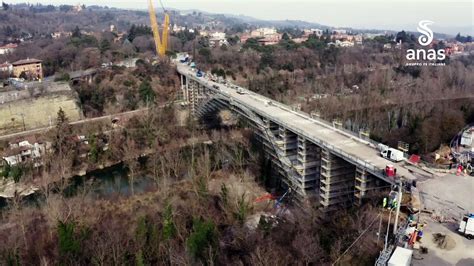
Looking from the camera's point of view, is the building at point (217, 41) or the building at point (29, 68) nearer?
the building at point (29, 68)

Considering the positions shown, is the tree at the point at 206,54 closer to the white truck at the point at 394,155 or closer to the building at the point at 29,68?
the building at the point at 29,68

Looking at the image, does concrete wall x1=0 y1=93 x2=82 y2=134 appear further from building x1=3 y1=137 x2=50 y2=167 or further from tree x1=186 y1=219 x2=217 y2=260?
tree x1=186 y1=219 x2=217 y2=260

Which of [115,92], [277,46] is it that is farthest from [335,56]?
[115,92]

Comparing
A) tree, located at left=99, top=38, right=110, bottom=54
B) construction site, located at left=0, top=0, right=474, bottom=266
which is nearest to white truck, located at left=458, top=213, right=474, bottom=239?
construction site, located at left=0, top=0, right=474, bottom=266

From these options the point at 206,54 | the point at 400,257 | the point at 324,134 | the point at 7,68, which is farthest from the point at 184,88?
the point at 400,257

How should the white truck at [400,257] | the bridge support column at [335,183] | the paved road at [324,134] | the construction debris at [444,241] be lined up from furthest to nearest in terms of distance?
the bridge support column at [335,183]
the paved road at [324,134]
the construction debris at [444,241]
the white truck at [400,257]

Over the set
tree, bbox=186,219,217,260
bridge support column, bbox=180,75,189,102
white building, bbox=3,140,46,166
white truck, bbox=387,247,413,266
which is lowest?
white building, bbox=3,140,46,166

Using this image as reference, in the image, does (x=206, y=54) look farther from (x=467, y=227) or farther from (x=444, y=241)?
(x=444, y=241)

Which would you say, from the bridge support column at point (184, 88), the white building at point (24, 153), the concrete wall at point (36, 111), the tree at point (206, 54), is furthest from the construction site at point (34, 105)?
the tree at point (206, 54)
